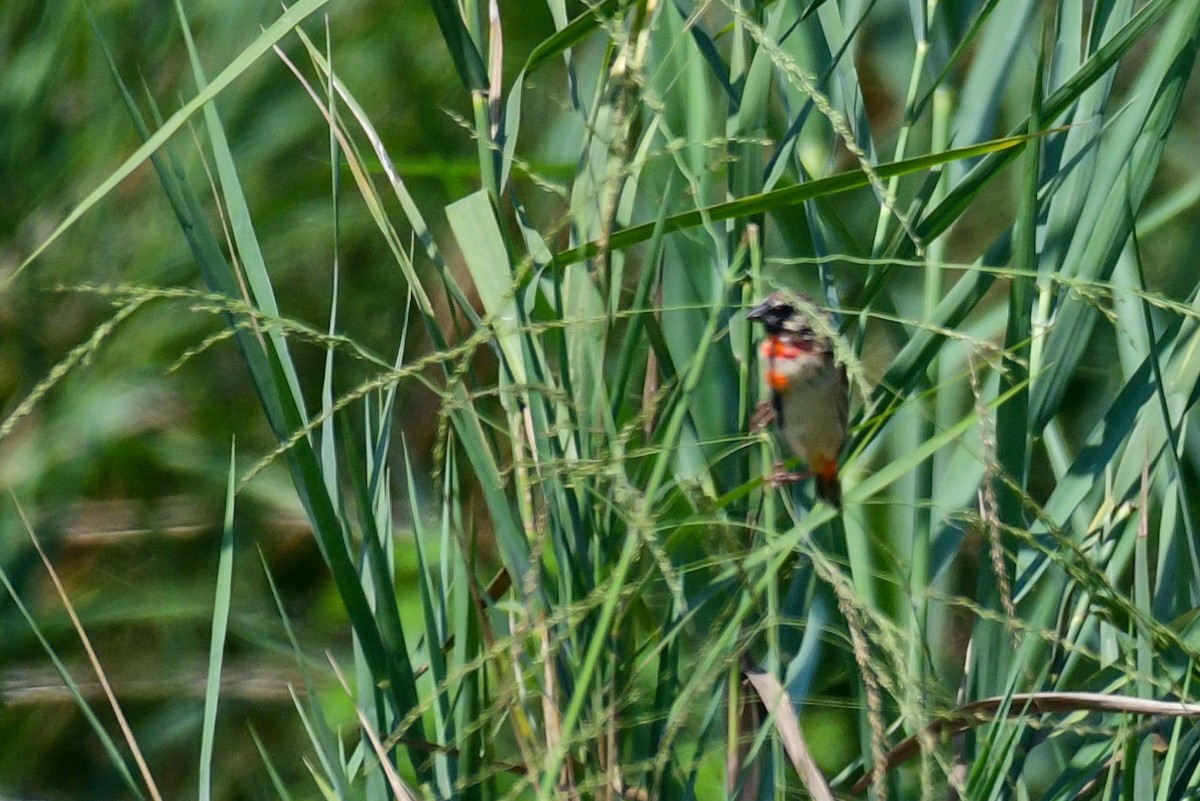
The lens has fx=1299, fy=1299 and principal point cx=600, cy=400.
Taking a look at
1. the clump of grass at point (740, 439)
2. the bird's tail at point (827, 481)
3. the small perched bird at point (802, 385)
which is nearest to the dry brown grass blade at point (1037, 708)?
the clump of grass at point (740, 439)

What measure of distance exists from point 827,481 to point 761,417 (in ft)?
0.34

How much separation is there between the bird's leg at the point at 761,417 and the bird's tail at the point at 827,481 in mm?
74

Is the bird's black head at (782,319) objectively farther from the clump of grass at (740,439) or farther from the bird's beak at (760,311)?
the clump of grass at (740,439)

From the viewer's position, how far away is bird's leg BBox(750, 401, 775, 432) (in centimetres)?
134

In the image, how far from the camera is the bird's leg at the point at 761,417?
1.34 metres

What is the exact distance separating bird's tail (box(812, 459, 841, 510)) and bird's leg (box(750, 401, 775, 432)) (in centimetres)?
7

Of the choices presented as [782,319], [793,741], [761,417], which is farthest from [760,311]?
[793,741]

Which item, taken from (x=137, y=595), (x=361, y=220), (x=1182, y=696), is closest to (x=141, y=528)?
(x=137, y=595)

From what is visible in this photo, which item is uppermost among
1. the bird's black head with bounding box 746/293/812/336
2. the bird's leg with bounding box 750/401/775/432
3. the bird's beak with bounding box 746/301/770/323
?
the bird's beak with bounding box 746/301/770/323

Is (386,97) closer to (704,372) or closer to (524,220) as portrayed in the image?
(524,220)

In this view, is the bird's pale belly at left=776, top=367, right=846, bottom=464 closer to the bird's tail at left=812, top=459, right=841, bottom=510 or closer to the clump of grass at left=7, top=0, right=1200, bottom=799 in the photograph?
the bird's tail at left=812, top=459, right=841, bottom=510

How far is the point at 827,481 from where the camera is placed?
135cm

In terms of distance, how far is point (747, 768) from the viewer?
1124 millimetres

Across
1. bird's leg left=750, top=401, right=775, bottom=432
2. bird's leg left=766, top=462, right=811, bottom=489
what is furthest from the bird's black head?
bird's leg left=766, top=462, right=811, bottom=489
